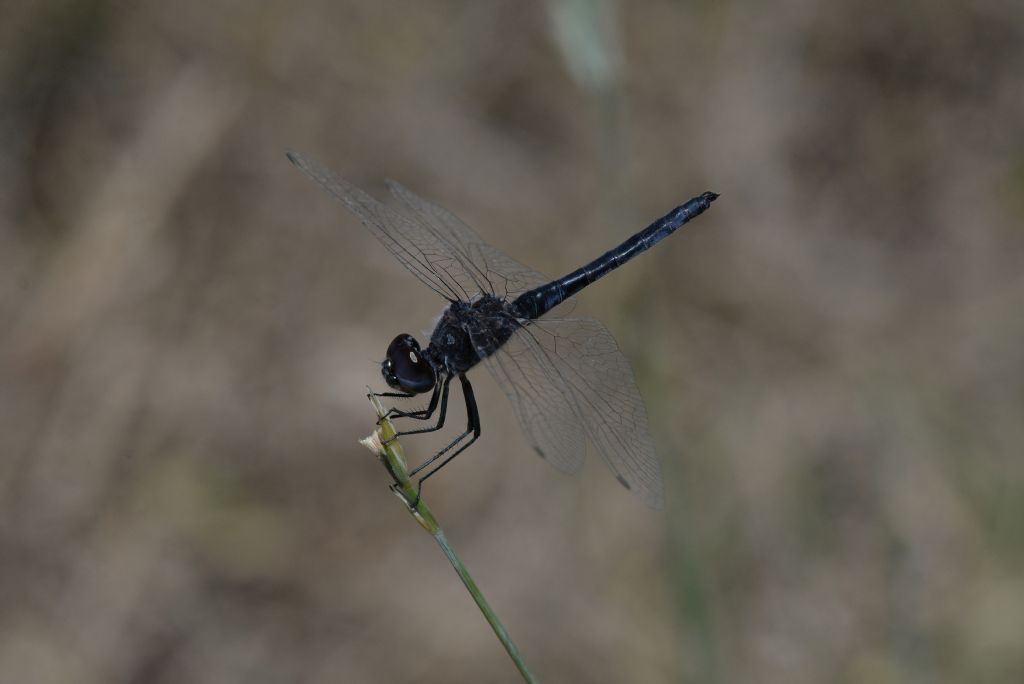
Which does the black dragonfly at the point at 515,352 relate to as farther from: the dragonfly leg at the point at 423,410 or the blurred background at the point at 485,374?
the blurred background at the point at 485,374

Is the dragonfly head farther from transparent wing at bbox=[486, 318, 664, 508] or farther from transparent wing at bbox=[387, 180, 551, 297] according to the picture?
transparent wing at bbox=[387, 180, 551, 297]

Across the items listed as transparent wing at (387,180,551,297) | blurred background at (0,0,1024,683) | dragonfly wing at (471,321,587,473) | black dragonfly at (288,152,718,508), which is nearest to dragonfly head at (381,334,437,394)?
black dragonfly at (288,152,718,508)

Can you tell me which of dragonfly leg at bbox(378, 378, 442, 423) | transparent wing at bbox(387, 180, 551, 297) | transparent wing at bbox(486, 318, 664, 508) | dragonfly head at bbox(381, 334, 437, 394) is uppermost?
transparent wing at bbox(387, 180, 551, 297)

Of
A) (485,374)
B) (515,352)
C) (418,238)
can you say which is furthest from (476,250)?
(485,374)

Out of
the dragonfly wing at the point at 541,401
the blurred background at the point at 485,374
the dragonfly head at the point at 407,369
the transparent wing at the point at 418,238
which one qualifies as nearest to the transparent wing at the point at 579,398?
the dragonfly wing at the point at 541,401

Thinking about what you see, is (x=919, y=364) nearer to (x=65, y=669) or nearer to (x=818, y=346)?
(x=818, y=346)

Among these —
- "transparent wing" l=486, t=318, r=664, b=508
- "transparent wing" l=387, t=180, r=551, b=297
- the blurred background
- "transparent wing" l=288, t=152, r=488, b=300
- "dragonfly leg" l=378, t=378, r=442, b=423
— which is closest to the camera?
"transparent wing" l=486, t=318, r=664, b=508

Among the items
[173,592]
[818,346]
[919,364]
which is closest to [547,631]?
[173,592]

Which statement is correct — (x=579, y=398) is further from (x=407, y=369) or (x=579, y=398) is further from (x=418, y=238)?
(x=418, y=238)
